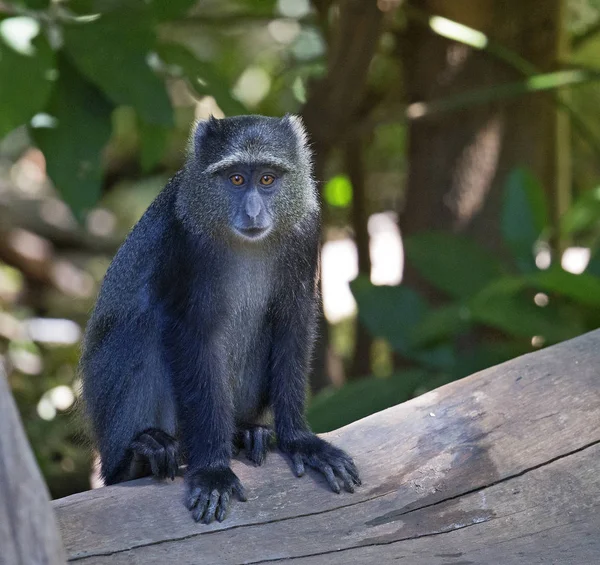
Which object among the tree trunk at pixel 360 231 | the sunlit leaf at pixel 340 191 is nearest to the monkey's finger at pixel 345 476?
the tree trunk at pixel 360 231

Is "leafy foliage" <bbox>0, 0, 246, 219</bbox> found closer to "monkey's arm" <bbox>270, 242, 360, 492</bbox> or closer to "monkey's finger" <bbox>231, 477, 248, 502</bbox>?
"monkey's arm" <bbox>270, 242, 360, 492</bbox>

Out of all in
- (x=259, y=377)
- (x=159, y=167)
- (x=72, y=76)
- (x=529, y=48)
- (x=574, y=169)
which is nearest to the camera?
(x=259, y=377)

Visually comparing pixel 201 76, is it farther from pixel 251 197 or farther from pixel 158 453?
pixel 158 453

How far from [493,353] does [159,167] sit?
20.8 ft

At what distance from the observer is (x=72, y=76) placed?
4.90 m

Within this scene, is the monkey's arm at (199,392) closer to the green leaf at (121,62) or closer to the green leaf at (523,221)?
the green leaf at (121,62)

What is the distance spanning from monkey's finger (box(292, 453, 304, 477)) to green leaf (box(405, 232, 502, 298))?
6.58ft

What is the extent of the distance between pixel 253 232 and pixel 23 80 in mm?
1425

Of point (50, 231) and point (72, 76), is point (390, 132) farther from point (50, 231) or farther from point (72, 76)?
point (72, 76)

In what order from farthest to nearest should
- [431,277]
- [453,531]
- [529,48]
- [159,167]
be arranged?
[159,167] → [529,48] → [431,277] → [453,531]

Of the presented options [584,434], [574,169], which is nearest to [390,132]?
[574,169]

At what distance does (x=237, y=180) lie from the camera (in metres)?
4.27

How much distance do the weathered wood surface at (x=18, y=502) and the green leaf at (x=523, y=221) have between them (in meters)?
3.95

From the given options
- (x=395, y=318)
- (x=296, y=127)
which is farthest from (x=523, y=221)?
(x=296, y=127)
